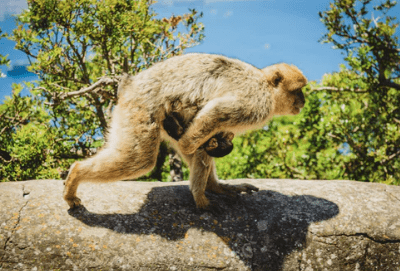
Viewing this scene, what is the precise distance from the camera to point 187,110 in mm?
A: 3572

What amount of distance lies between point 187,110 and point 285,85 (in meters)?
1.18

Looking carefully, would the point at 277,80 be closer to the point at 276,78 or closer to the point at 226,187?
the point at 276,78

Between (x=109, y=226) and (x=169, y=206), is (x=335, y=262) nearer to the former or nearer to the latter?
(x=169, y=206)

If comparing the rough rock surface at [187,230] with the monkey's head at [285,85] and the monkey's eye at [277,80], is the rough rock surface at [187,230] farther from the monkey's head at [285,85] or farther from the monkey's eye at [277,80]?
the monkey's eye at [277,80]

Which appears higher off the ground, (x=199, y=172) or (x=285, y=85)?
(x=285, y=85)

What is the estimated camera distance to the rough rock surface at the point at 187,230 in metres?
3.26

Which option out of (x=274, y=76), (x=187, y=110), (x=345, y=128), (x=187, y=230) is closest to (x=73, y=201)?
(x=187, y=230)

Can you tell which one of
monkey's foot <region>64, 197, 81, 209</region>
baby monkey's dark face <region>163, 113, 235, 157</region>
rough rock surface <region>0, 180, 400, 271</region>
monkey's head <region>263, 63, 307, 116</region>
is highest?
monkey's head <region>263, 63, 307, 116</region>

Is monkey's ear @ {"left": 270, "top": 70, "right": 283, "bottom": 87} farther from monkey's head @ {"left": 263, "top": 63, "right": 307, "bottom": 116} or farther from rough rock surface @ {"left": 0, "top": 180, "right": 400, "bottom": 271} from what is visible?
rough rock surface @ {"left": 0, "top": 180, "right": 400, "bottom": 271}

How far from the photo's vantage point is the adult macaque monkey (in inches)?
132

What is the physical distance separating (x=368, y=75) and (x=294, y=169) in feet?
6.38

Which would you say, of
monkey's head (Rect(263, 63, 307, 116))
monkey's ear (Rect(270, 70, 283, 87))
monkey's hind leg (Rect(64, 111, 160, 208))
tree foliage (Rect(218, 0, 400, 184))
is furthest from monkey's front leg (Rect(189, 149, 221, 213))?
tree foliage (Rect(218, 0, 400, 184))

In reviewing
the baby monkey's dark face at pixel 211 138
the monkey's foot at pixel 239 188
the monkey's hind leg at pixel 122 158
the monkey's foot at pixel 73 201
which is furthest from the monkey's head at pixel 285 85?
the monkey's foot at pixel 73 201

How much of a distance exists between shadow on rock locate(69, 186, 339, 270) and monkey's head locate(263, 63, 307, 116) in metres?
1.11
